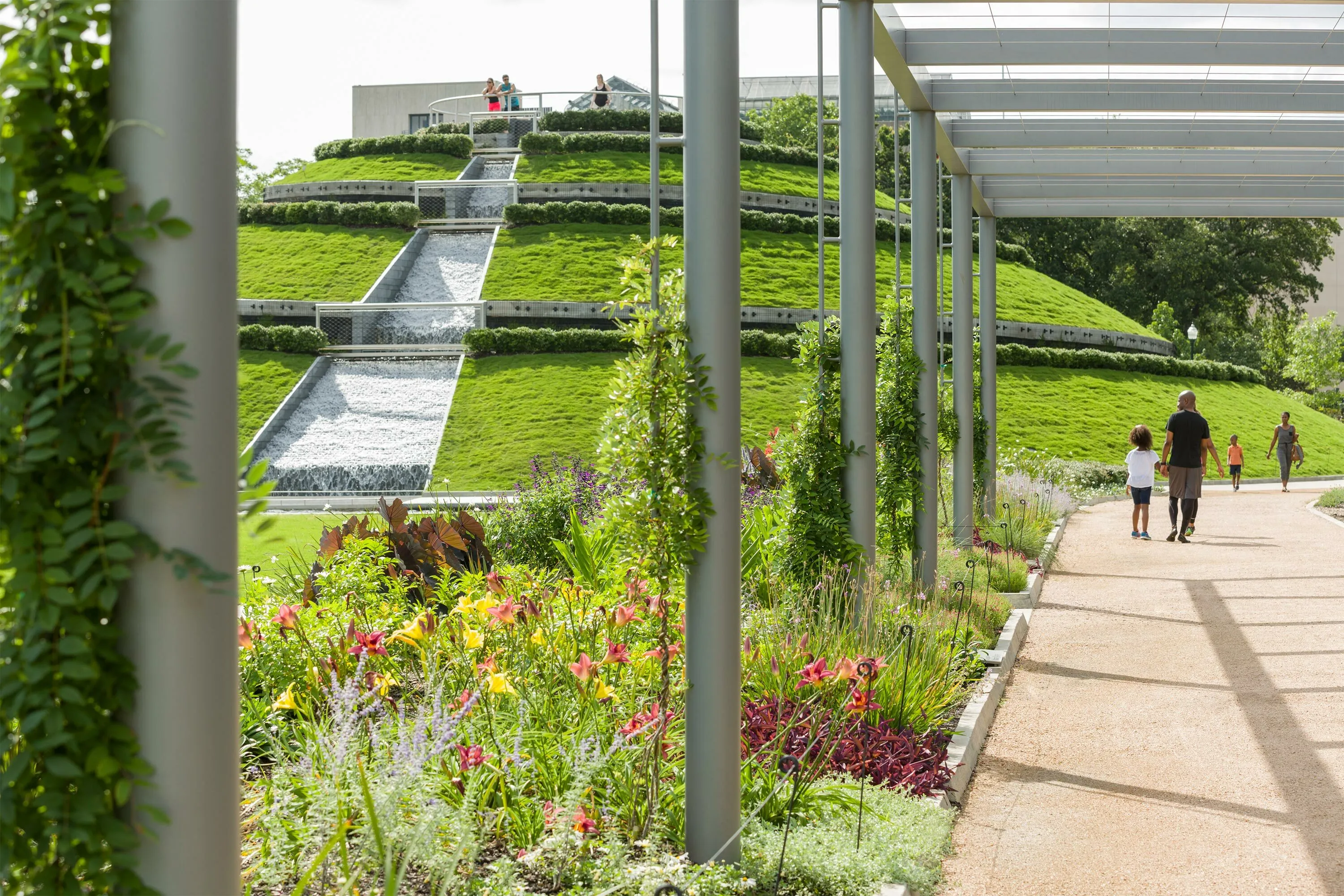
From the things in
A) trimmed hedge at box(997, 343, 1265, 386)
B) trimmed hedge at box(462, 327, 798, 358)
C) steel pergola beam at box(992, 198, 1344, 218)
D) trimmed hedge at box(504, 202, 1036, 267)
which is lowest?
trimmed hedge at box(997, 343, 1265, 386)

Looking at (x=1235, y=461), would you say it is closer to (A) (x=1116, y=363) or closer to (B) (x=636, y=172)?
(A) (x=1116, y=363)

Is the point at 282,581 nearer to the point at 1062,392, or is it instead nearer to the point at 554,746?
the point at 554,746

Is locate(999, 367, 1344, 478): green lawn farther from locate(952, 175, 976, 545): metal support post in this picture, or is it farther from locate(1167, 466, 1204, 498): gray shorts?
locate(952, 175, 976, 545): metal support post

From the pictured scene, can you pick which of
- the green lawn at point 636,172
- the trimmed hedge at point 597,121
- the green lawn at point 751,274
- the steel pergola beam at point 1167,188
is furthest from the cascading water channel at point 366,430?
the trimmed hedge at point 597,121

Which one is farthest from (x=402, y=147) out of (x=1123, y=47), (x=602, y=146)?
(x=1123, y=47)

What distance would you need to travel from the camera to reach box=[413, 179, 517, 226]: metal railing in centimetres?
3434

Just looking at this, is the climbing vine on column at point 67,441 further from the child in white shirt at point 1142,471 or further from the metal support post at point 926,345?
the child in white shirt at point 1142,471

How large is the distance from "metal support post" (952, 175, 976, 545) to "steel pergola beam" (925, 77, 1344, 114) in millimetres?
2494

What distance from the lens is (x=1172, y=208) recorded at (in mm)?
15727

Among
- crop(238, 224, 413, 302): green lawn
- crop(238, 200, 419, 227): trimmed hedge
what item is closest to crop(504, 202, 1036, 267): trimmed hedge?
crop(238, 200, 419, 227): trimmed hedge

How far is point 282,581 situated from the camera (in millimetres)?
6734

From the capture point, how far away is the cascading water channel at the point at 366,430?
64.2 ft

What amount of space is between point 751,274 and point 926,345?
2076cm

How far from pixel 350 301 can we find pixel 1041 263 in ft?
97.0
